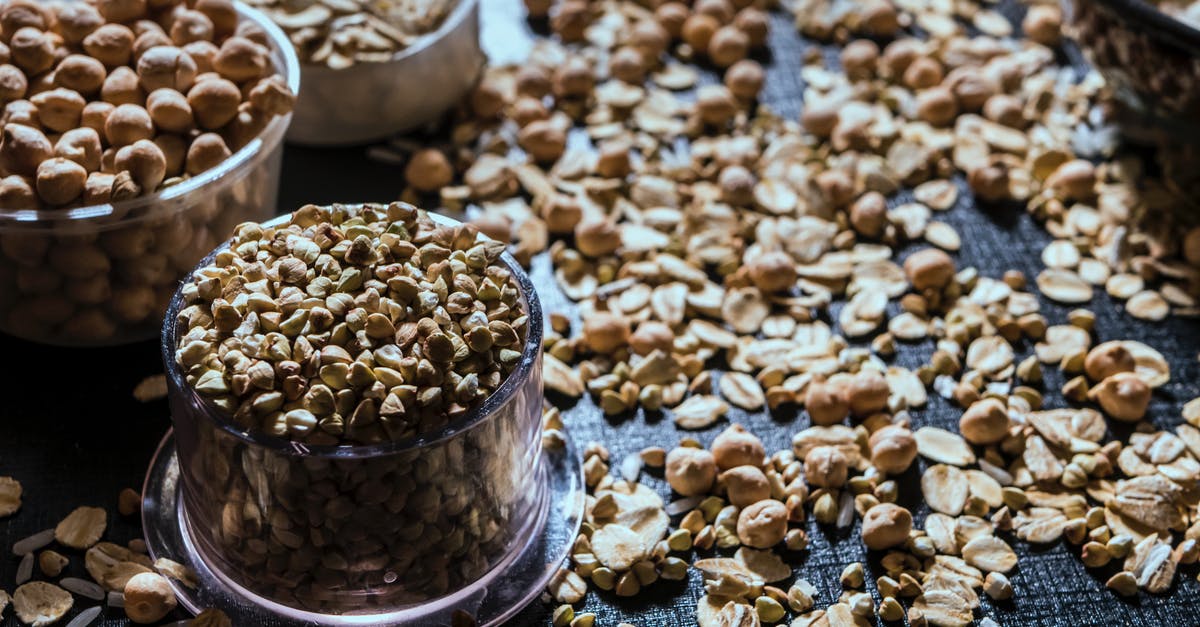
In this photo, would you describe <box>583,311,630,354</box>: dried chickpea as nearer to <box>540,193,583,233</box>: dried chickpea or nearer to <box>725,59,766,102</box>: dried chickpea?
<box>540,193,583,233</box>: dried chickpea

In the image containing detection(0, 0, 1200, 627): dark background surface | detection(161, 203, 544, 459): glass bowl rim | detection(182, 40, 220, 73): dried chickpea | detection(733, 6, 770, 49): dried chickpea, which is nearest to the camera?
detection(161, 203, 544, 459): glass bowl rim

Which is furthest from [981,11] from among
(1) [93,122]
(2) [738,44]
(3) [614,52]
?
(1) [93,122]

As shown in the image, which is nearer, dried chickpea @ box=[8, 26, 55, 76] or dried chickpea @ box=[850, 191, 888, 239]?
dried chickpea @ box=[8, 26, 55, 76]

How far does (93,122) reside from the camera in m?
0.85

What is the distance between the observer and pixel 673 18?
1.25m

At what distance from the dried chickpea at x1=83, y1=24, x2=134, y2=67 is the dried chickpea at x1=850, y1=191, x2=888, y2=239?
57cm

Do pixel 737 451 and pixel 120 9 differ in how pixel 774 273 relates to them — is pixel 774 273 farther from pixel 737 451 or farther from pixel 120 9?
pixel 120 9

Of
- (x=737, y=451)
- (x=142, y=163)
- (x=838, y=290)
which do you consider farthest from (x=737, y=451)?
(x=142, y=163)

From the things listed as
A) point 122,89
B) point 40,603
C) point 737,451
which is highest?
point 122,89

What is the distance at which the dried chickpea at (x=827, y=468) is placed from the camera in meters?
0.85

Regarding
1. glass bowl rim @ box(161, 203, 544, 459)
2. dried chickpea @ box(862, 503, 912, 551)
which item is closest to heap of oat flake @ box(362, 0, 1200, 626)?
dried chickpea @ box(862, 503, 912, 551)

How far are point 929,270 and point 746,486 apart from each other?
270 millimetres

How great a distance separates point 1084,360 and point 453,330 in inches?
19.4

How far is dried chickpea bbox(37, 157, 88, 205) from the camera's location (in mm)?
799
